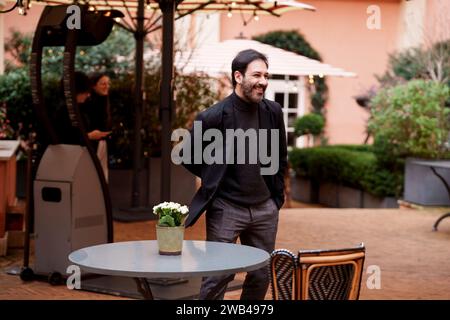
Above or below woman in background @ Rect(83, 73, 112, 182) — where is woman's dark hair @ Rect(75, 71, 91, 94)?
above

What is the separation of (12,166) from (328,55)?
14.0m

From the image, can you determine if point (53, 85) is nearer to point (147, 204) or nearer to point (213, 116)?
point (147, 204)

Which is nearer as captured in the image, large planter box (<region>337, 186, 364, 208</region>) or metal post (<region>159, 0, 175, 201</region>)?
metal post (<region>159, 0, 175, 201</region>)

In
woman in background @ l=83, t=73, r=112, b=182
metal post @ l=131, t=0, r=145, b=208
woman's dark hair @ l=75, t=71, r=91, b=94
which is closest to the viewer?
woman's dark hair @ l=75, t=71, r=91, b=94

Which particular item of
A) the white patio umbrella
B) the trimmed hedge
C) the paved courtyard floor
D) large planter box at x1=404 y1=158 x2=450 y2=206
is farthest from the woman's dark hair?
the trimmed hedge

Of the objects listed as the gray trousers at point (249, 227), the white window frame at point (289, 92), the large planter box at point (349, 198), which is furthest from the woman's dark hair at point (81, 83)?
the white window frame at point (289, 92)

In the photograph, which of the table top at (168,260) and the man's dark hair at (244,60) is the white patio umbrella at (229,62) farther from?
the table top at (168,260)

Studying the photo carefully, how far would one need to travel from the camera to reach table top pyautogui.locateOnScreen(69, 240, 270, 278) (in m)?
4.39

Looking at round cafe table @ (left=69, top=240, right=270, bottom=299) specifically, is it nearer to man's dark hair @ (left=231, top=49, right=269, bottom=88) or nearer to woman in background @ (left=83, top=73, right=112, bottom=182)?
man's dark hair @ (left=231, top=49, right=269, bottom=88)

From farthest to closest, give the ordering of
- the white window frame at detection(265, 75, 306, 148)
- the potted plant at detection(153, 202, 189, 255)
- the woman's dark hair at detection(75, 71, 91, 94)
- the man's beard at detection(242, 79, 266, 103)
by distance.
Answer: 1. the white window frame at detection(265, 75, 306, 148)
2. the woman's dark hair at detection(75, 71, 91, 94)
3. the man's beard at detection(242, 79, 266, 103)
4. the potted plant at detection(153, 202, 189, 255)

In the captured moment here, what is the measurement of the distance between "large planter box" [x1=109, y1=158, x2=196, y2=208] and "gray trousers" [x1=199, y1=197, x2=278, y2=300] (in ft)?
23.3

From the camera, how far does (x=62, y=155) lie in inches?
309

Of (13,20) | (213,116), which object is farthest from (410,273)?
(13,20)

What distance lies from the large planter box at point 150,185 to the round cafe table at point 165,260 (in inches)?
295
